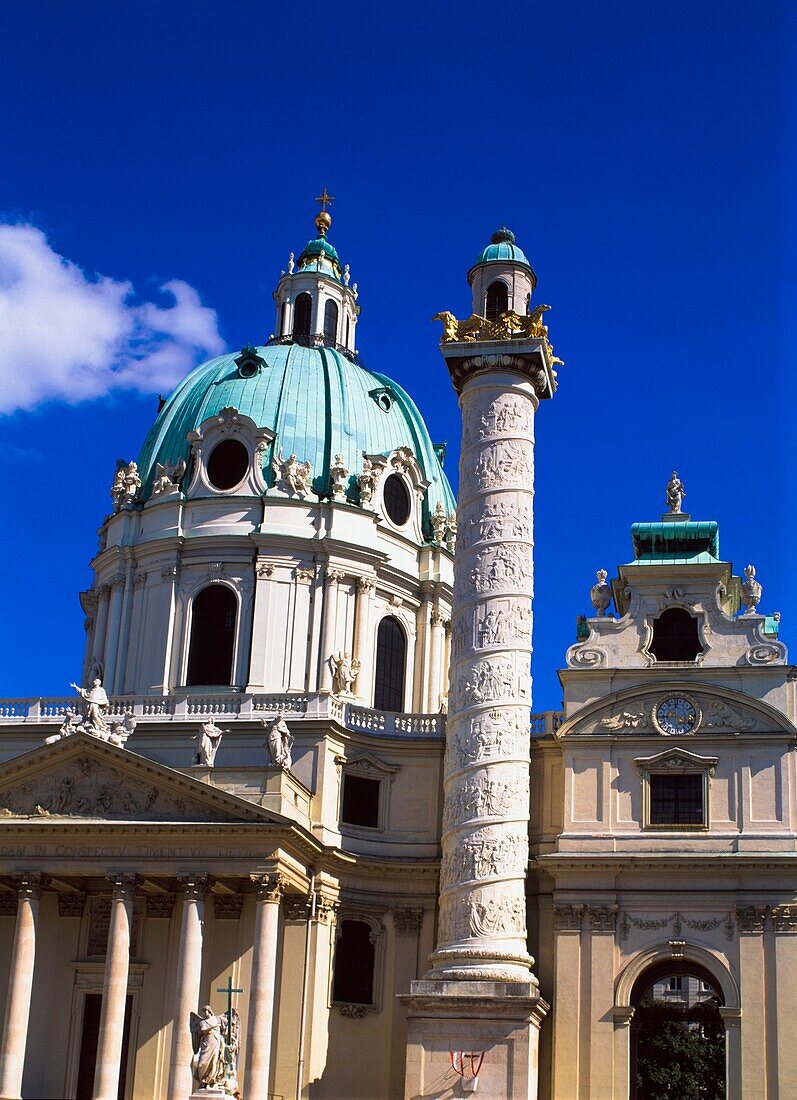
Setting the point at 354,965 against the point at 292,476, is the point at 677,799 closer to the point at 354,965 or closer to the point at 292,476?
the point at 354,965

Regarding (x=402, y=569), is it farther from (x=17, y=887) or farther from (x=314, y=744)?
(x=17, y=887)

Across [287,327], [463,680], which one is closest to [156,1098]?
[463,680]

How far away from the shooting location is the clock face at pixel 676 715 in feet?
156

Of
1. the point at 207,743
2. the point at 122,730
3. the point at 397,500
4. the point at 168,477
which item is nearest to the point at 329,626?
the point at 397,500

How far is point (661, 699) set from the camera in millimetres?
48000

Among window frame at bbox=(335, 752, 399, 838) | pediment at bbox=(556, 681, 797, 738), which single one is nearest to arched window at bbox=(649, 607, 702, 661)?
pediment at bbox=(556, 681, 797, 738)

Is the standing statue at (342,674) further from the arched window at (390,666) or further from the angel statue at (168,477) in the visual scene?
the angel statue at (168,477)

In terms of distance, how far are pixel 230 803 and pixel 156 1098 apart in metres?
8.38

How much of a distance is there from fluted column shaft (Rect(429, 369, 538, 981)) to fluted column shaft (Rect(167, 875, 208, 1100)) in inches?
284

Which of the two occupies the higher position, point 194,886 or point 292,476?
point 292,476

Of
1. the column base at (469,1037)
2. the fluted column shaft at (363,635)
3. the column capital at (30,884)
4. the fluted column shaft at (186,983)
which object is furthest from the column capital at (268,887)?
the fluted column shaft at (363,635)

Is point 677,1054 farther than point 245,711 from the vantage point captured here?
Yes

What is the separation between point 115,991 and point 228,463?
2067 centimetres

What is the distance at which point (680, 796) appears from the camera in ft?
155
